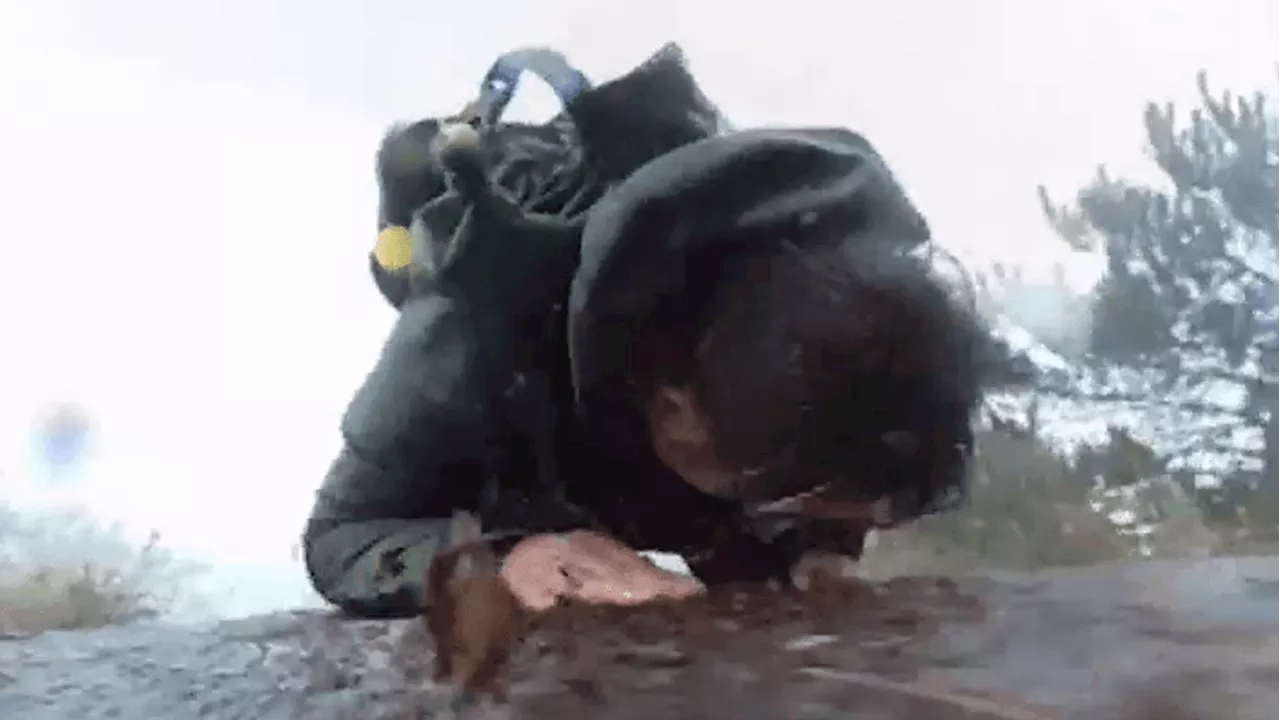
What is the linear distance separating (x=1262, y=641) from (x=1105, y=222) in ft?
4.55

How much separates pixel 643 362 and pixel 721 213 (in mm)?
56

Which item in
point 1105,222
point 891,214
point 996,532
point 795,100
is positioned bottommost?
point 996,532

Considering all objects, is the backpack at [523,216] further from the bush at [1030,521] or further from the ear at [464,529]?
the bush at [1030,521]

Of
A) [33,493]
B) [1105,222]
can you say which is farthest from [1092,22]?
[33,493]

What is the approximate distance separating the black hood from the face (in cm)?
3

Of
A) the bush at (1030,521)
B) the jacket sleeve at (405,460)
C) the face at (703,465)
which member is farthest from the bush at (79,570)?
the face at (703,465)

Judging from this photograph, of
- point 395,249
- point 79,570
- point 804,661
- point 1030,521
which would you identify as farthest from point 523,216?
point 79,570

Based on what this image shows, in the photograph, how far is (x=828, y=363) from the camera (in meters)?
0.38

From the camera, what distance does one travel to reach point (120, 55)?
64.8 inches

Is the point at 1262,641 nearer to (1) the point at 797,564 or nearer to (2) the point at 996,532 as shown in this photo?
(1) the point at 797,564

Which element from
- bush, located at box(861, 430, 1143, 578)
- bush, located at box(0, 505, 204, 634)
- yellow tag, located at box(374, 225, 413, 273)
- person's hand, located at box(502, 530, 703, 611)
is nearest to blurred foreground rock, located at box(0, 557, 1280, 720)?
person's hand, located at box(502, 530, 703, 611)

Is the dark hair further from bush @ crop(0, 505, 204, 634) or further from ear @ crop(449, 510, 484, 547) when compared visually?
bush @ crop(0, 505, 204, 634)

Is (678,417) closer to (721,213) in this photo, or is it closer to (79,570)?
(721,213)

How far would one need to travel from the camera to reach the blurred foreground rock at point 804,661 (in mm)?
232
